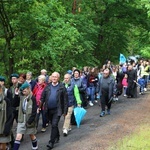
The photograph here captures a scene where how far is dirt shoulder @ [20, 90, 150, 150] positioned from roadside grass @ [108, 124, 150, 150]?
0.24 meters

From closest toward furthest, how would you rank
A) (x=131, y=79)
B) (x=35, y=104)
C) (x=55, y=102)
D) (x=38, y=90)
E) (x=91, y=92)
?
(x=35, y=104), (x=55, y=102), (x=38, y=90), (x=91, y=92), (x=131, y=79)

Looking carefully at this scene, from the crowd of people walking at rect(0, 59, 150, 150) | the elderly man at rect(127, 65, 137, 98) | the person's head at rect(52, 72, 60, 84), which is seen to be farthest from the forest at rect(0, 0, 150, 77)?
the person's head at rect(52, 72, 60, 84)

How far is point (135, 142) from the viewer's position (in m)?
9.33

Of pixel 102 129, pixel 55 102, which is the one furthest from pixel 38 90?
pixel 102 129

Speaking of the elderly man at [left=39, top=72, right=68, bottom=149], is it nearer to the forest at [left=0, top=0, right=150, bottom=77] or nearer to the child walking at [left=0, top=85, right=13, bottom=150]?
the child walking at [left=0, top=85, right=13, bottom=150]

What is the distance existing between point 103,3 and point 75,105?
1619 cm

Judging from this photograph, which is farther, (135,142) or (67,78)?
(67,78)

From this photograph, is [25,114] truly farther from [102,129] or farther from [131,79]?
[131,79]

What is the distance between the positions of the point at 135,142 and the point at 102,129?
7.26ft

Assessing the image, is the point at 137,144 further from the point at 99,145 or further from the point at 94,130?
the point at 94,130

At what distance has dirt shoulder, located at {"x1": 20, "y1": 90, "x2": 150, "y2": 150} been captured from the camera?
952 centimetres

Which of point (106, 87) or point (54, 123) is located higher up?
point (106, 87)

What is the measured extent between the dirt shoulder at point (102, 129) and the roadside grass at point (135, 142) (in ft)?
0.79

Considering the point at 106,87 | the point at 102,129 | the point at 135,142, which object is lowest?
the point at 102,129
